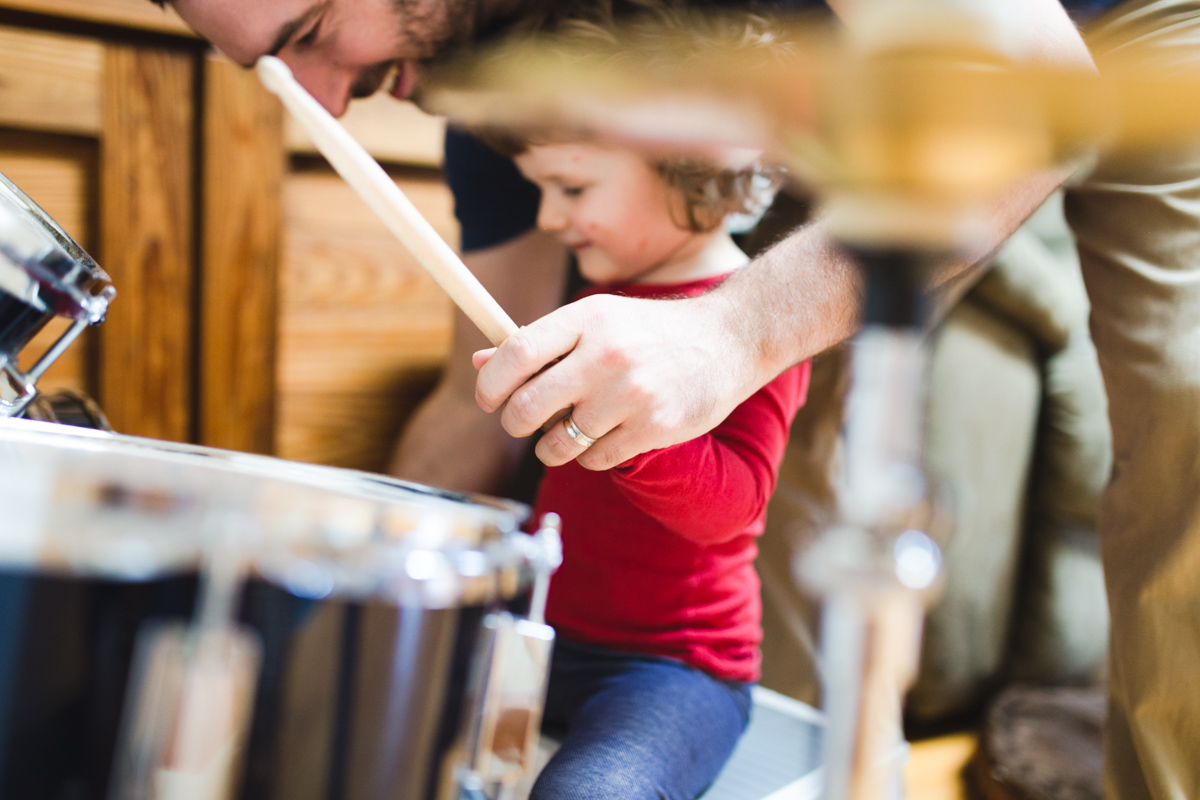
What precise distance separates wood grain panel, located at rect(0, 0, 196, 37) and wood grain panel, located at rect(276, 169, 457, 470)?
191 mm

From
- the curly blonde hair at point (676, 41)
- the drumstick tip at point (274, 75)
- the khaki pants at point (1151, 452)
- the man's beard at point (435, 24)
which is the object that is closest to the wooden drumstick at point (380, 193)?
the drumstick tip at point (274, 75)

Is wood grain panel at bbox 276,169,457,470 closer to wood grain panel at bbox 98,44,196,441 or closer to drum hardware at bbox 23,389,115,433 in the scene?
wood grain panel at bbox 98,44,196,441

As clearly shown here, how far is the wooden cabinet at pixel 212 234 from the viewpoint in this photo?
874 mm

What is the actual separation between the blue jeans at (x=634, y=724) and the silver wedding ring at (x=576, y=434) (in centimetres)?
21

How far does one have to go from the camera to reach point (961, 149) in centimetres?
21

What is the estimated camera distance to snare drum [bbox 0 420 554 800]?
1.06ft

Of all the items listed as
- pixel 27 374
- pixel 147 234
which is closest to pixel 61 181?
pixel 147 234

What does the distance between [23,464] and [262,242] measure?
2.18 feet

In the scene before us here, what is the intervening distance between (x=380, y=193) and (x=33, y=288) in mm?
167

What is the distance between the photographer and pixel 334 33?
2.37 ft

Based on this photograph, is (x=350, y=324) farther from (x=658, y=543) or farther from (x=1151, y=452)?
(x=1151, y=452)

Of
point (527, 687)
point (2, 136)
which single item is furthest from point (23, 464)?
point (2, 136)

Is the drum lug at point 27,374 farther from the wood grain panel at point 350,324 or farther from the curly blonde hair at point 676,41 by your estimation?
the wood grain panel at point 350,324

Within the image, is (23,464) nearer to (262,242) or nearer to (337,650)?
(337,650)
